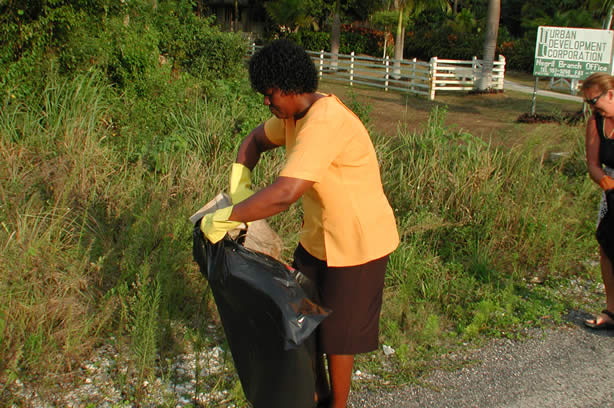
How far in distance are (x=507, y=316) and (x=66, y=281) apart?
3.03 metres

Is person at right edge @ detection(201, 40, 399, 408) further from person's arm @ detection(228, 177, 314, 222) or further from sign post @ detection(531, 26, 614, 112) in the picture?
sign post @ detection(531, 26, 614, 112)

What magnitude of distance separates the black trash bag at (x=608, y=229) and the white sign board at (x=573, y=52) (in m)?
7.73

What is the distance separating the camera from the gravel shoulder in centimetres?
348

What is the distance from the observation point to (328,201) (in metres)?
2.64

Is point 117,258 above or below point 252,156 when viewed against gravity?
below

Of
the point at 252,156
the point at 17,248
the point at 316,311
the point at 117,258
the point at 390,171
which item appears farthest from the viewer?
the point at 390,171

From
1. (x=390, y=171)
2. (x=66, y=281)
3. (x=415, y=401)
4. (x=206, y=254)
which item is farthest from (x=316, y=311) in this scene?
(x=390, y=171)

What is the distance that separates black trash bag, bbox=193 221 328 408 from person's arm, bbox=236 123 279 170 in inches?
17.6

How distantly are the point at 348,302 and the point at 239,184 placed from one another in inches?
29.7

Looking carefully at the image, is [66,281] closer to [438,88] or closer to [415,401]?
[415,401]

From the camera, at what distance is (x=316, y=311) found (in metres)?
2.62

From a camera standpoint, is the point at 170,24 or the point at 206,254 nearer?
the point at 206,254

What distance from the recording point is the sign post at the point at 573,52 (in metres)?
11.1

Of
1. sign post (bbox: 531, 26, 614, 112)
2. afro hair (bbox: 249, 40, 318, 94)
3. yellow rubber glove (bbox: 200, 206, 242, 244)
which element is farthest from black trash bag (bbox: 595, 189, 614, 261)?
sign post (bbox: 531, 26, 614, 112)
